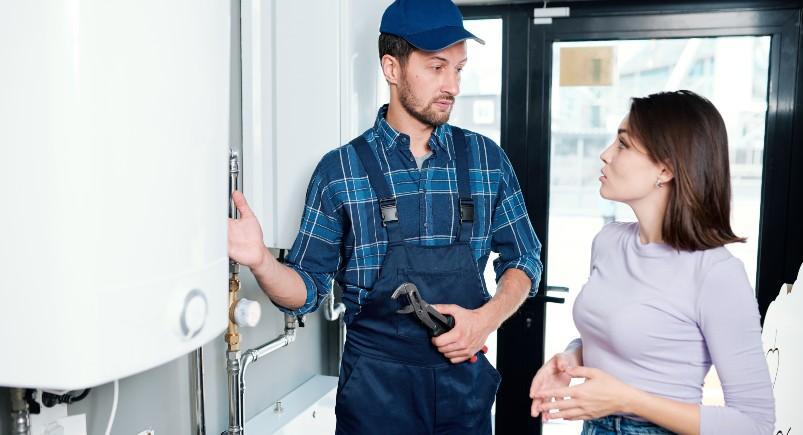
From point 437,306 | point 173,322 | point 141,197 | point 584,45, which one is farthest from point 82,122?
point 584,45

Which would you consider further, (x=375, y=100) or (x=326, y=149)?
(x=375, y=100)

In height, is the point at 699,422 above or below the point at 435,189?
below

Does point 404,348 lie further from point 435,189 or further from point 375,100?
point 375,100

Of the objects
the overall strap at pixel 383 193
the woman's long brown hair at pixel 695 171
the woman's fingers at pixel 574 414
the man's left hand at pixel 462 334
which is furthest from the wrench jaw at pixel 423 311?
the woman's long brown hair at pixel 695 171

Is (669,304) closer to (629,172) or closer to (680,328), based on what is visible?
(680,328)

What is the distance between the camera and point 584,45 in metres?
2.29

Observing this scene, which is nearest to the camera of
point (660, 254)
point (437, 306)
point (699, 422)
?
point (699, 422)

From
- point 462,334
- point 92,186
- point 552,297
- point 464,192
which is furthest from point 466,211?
point 552,297

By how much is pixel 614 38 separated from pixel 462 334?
4.42 ft

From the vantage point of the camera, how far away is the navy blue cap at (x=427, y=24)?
139cm

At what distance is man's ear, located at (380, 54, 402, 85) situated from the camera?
1474 mm

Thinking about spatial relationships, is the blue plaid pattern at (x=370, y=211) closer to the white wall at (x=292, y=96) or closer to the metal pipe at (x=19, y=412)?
the white wall at (x=292, y=96)

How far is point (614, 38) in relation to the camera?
224 centimetres

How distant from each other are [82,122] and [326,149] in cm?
83
